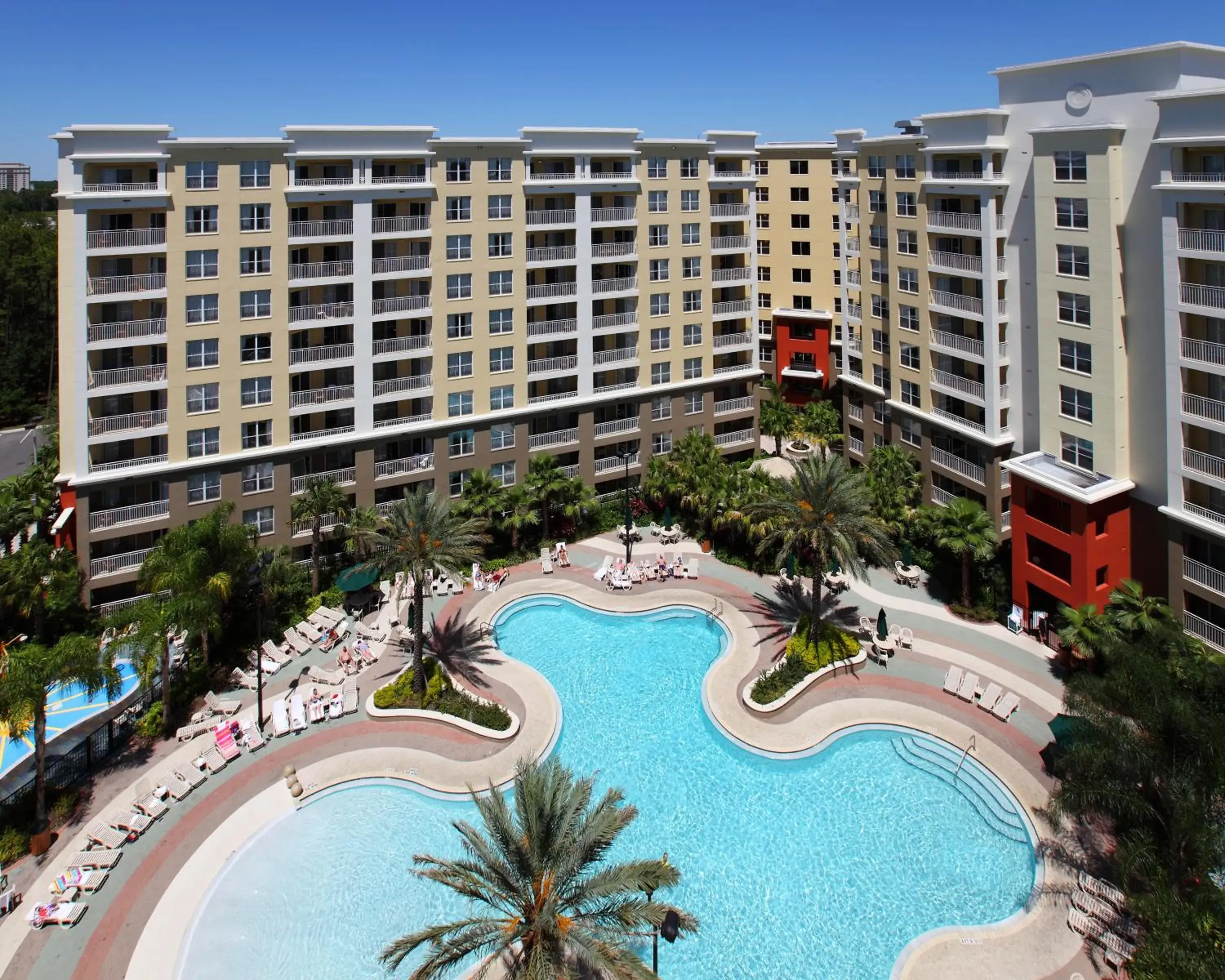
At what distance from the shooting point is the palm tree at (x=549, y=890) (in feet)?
62.3

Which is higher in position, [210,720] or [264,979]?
[210,720]

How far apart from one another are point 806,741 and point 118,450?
34.0 metres

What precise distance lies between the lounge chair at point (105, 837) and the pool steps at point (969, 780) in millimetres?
26780

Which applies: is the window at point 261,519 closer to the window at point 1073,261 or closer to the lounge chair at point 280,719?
the lounge chair at point 280,719

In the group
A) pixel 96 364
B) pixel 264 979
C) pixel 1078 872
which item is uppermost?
pixel 96 364

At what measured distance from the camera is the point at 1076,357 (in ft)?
122

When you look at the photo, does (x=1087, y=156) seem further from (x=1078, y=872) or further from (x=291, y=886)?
(x=291, y=886)

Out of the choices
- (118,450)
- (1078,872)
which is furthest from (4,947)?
(1078,872)

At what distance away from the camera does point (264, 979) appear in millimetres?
23844

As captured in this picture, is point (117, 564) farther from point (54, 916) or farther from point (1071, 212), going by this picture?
point (1071, 212)

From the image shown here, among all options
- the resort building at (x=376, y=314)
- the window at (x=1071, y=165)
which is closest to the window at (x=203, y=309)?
the resort building at (x=376, y=314)

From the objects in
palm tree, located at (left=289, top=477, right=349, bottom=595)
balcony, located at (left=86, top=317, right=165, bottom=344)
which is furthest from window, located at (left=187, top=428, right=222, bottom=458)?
balcony, located at (left=86, top=317, right=165, bottom=344)

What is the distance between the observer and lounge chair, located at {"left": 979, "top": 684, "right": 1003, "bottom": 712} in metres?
33.6

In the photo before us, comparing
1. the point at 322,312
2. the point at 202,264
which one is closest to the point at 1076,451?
the point at 322,312
